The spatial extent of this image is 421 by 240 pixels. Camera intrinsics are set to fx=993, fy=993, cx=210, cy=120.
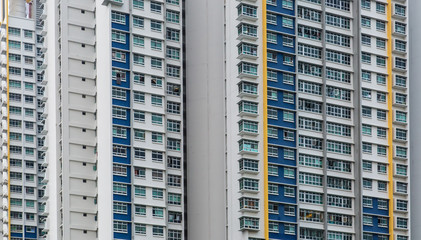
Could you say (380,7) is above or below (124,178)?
above

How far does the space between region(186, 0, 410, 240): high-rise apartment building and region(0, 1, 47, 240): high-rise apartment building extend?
2969 centimetres

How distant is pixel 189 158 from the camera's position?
87.1 m

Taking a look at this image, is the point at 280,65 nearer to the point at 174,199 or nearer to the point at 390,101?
the point at 390,101

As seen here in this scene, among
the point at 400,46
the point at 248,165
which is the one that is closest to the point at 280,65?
the point at 248,165

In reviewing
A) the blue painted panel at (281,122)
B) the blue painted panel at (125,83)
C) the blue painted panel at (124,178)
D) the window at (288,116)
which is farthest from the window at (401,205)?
the blue painted panel at (125,83)

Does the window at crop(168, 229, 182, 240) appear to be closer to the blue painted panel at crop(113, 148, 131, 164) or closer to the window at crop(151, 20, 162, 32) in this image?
the blue painted panel at crop(113, 148, 131, 164)

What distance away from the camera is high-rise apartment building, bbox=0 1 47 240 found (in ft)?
364

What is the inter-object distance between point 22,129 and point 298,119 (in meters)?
39.8

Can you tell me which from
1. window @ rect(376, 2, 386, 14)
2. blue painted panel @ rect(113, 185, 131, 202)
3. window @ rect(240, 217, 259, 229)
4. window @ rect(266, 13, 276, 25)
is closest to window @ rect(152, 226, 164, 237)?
blue painted panel @ rect(113, 185, 131, 202)

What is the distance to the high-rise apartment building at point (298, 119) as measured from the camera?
83.1m

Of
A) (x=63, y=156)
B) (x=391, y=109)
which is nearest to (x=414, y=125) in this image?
(x=391, y=109)

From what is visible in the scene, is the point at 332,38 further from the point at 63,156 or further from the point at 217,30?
the point at 63,156

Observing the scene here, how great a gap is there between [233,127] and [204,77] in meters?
6.59

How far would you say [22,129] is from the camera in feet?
370
